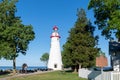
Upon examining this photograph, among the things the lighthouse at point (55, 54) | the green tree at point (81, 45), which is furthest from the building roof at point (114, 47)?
the lighthouse at point (55, 54)

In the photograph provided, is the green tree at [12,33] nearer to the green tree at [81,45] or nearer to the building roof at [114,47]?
the green tree at [81,45]

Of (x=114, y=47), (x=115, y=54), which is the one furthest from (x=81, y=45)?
(x=115, y=54)

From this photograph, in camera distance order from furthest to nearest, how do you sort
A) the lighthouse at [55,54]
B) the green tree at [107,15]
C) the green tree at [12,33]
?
the lighthouse at [55,54] → the green tree at [12,33] → the green tree at [107,15]

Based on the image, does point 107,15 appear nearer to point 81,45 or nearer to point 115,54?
point 115,54

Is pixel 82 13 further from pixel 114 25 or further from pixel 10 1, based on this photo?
pixel 114 25

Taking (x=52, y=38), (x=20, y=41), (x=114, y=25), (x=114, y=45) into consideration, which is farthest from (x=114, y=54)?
(x=52, y=38)

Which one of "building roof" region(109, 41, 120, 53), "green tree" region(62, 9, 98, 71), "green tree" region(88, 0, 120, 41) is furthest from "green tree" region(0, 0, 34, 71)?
"green tree" region(88, 0, 120, 41)

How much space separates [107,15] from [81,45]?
26.6 m

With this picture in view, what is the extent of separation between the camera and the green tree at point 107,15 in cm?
3419

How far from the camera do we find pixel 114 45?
58.1 meters

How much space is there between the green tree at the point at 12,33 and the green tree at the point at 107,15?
2280 centimetres

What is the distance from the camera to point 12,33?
63.2 meters

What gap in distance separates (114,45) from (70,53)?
38.7 feet

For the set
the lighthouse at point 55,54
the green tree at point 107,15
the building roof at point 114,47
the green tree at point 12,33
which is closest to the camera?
the green tree at point 107,15
